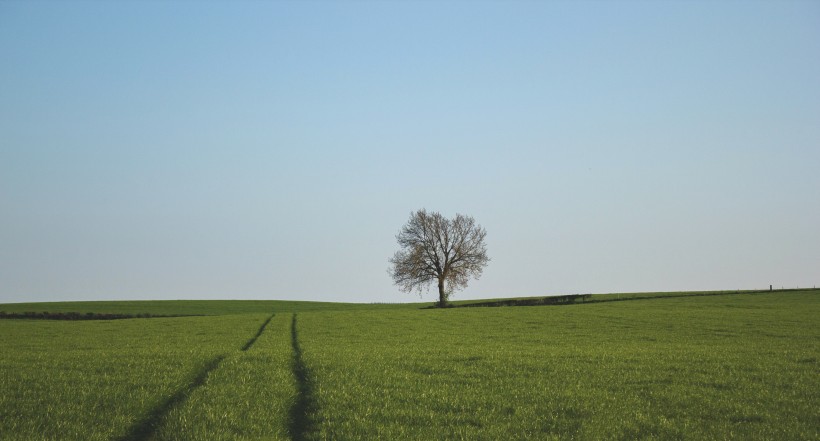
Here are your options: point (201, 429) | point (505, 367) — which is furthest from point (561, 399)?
point (201, 429)

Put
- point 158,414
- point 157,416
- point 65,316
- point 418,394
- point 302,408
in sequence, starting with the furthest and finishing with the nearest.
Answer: point 65,316, point 418,394, point 302,408, point 158,414, point 157,416

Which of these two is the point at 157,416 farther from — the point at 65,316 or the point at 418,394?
the point at 65,316

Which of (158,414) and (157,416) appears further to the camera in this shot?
(158,414)

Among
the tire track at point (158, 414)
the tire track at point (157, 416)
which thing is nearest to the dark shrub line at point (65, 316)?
the tire track at point (158, 414)

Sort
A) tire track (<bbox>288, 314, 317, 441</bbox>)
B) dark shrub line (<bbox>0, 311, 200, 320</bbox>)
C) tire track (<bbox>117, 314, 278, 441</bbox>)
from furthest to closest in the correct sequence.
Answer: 1. dark shrub line (<bbox>0, 311, 200, 320</bbox>)
2. tire track (<bbox>288, 314, 317, 441</bbox>)
3. tire track (<bbox>117, 314, 278, 441</bbox>)

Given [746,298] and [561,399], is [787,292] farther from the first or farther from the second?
[561,399]

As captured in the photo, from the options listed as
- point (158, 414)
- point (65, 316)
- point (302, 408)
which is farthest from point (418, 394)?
point (65, 316)

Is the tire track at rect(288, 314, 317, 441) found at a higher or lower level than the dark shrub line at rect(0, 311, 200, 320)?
lower

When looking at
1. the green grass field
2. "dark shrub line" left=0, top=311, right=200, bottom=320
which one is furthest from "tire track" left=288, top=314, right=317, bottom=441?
"dark shrub line" left=0, top=311, right=200, bottom=320

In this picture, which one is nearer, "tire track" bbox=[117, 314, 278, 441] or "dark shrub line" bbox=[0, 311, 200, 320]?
"tire track" bbox=[117, 314, 278, 441]

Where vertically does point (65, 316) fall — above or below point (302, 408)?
above

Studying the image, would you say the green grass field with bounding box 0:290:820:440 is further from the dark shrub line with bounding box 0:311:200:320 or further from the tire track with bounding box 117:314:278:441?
the dark shrub line with bounding box 0:311:200:320

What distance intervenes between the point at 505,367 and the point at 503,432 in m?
8.07

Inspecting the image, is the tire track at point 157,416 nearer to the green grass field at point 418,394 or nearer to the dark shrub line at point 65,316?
the green grass field at point 418,394
